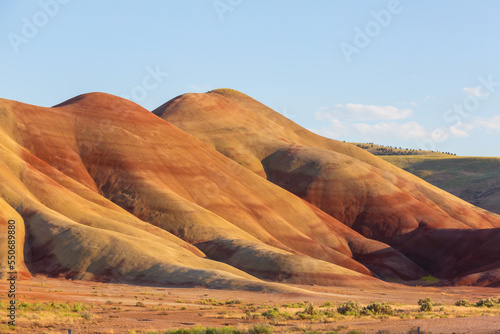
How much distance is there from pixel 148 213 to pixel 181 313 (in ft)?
154

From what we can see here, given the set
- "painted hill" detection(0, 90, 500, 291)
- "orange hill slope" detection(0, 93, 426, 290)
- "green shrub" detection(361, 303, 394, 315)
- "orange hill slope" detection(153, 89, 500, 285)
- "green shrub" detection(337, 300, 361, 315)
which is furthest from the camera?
"orange hill slope" detection(153, 89, 500, 285)

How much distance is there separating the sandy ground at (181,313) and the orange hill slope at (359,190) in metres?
33.6

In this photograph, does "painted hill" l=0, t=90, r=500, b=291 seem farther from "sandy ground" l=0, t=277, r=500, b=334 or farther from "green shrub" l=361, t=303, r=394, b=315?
"green shrub" l=361, t=303, r=394, b=315

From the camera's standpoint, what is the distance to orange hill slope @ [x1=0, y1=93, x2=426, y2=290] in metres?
67.4

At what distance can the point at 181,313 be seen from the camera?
4050 cm

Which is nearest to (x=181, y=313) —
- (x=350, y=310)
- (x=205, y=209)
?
(x=350, y=310)

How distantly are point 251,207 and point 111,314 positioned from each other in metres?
59.5

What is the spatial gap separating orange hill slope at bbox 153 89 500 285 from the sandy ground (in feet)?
110

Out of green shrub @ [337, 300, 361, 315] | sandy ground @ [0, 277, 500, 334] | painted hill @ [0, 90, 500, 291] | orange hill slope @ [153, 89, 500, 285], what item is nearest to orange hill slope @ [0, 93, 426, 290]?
painted hill @ [0, 90, 500, 291]

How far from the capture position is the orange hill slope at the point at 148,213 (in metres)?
67.4

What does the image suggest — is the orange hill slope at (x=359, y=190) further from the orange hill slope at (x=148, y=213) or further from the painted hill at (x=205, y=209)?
the orange hill slope at (x=148, y=213)

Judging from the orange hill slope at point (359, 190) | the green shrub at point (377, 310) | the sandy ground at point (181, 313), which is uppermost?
the orange hill slope at point (359, 190)

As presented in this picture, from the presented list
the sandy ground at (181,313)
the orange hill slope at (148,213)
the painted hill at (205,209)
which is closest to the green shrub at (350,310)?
the sandy ground at (181,313)

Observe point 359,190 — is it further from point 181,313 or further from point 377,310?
point 181,313
